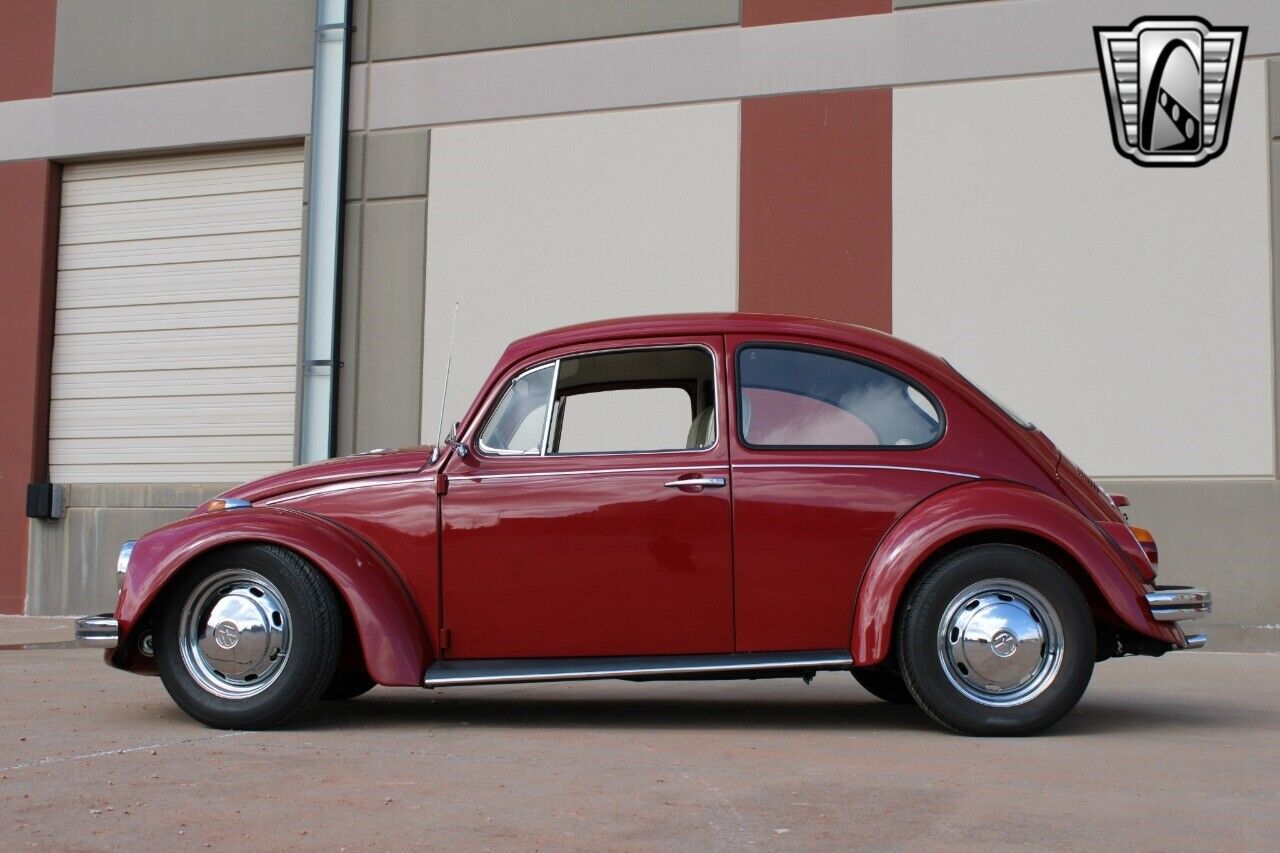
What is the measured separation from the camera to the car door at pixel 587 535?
17.7 feet

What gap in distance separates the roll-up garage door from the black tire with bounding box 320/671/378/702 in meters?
7.27

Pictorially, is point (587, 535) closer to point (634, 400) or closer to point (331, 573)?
point (634, 400)

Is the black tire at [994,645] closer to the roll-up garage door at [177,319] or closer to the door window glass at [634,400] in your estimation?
the door window glass at [634,400]

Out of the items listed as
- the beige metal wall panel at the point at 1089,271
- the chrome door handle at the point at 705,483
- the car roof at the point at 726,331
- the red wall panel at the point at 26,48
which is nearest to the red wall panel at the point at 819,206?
the beige metal wall panel at the point at 1089,271

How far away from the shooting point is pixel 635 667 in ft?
17.6

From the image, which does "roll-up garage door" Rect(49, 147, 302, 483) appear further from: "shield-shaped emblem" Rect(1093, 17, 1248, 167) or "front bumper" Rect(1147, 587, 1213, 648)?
"front bumper" Rect(1147, 587, 1213, 648)

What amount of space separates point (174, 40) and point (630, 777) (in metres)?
11.8

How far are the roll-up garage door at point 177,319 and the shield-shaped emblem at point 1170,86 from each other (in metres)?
7.57

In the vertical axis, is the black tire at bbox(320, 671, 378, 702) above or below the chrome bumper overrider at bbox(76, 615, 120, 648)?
below

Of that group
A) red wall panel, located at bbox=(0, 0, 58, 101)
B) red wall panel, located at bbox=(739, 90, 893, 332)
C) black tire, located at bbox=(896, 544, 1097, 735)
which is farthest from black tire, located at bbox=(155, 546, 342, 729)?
red wall panel, located at bbox=(0, 0, 58, 101)

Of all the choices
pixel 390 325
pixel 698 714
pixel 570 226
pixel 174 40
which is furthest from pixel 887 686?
pixel 174 40

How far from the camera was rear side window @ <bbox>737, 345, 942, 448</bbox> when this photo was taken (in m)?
5.55

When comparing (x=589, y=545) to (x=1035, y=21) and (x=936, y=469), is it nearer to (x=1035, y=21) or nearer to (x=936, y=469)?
(x=936, y=469)

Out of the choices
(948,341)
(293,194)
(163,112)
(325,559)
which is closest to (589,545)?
(325,559)
